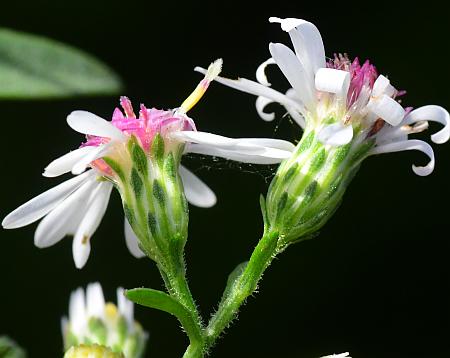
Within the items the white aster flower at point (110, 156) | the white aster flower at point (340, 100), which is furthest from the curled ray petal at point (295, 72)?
the white aster flower at point (110, 156)

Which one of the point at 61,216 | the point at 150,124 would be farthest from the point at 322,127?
the point at 61,216

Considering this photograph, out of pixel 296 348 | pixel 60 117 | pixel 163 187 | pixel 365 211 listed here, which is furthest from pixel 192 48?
pixel 163 187

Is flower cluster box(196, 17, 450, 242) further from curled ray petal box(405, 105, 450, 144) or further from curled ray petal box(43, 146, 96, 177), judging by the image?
curled ray petal box(43, 146, 96, 177)

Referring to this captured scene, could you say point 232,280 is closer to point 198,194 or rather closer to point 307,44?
point 198,194

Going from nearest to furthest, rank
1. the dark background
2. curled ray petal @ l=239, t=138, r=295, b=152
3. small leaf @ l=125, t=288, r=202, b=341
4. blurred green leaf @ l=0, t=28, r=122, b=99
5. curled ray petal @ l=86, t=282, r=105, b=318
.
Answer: small leaf @ l=125, t=288, r=202, b=341 < curled ray petal @ l=239, t=138, r=295, b=152 < curled ray petal @ l=86, t=282, r=105, b=318 < blurred green leaf @ l=0, t=28, r=122, b=99 < the dark background

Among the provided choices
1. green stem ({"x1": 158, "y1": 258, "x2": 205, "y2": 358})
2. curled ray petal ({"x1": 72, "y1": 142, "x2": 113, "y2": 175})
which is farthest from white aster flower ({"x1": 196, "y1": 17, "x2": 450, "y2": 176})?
green stem ({"x1": 158, "y1": 258, "x2": 205, "y2": 358})
